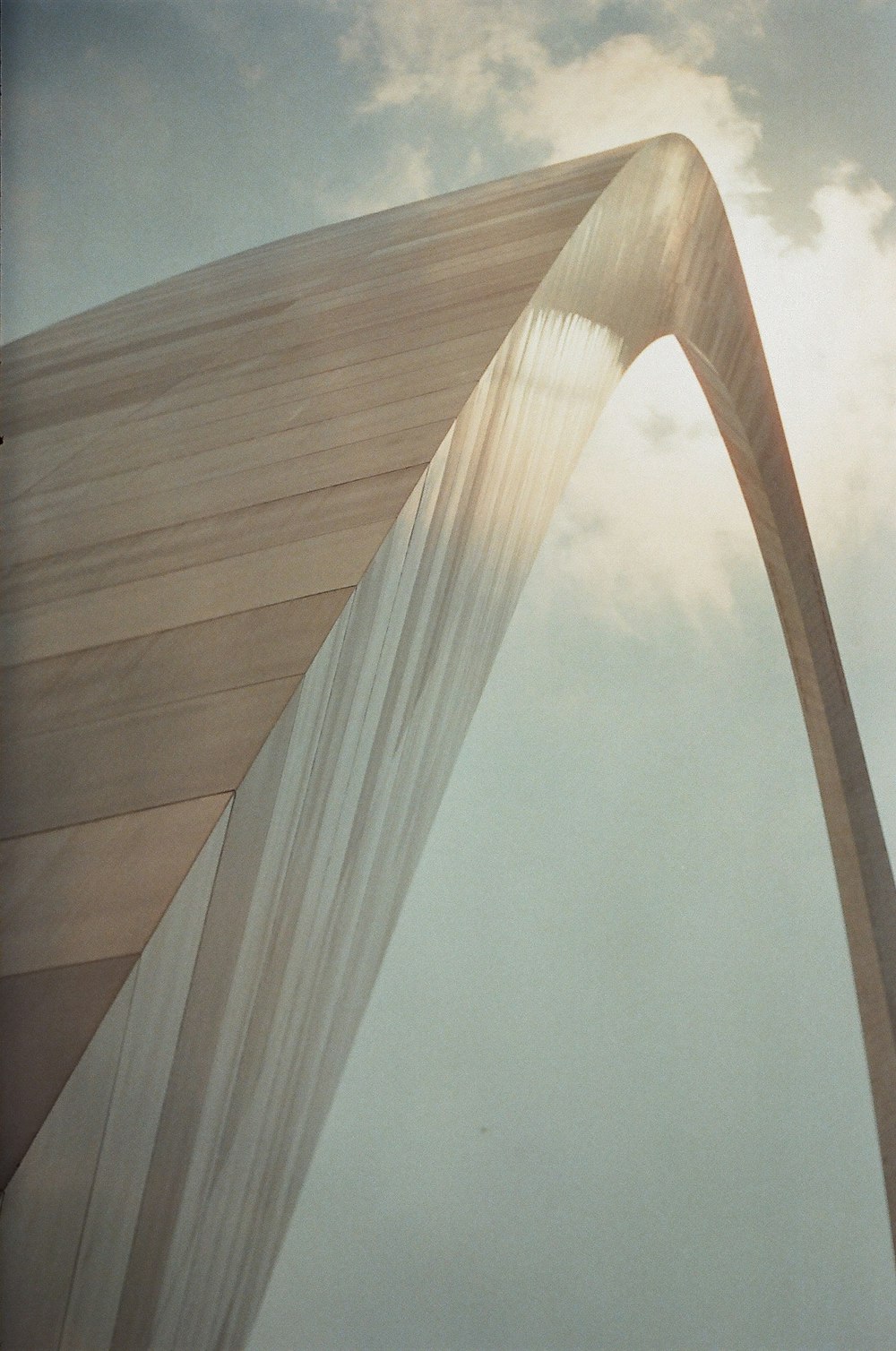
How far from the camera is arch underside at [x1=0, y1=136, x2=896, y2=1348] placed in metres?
1.37

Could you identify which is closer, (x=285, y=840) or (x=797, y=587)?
(x=285, y=840)

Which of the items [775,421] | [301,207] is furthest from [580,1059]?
[301,207]

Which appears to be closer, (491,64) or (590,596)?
(491,64)

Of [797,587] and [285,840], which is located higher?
[797,587]

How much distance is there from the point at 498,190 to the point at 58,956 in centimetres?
354

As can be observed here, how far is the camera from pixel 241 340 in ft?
11.3

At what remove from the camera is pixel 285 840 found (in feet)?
5.46

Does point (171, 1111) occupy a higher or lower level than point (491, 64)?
lower

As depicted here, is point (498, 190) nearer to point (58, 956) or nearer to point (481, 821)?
point (58, 956)

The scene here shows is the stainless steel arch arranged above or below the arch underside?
above

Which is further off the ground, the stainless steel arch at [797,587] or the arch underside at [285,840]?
the stainless steel arch at [797,587]

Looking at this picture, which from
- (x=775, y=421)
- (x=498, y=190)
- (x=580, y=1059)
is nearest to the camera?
(x=498, y=190)

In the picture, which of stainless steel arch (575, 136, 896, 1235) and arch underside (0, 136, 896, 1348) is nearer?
arch underside (0, 136, 896, 1348)

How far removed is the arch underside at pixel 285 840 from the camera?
137 centimetres
